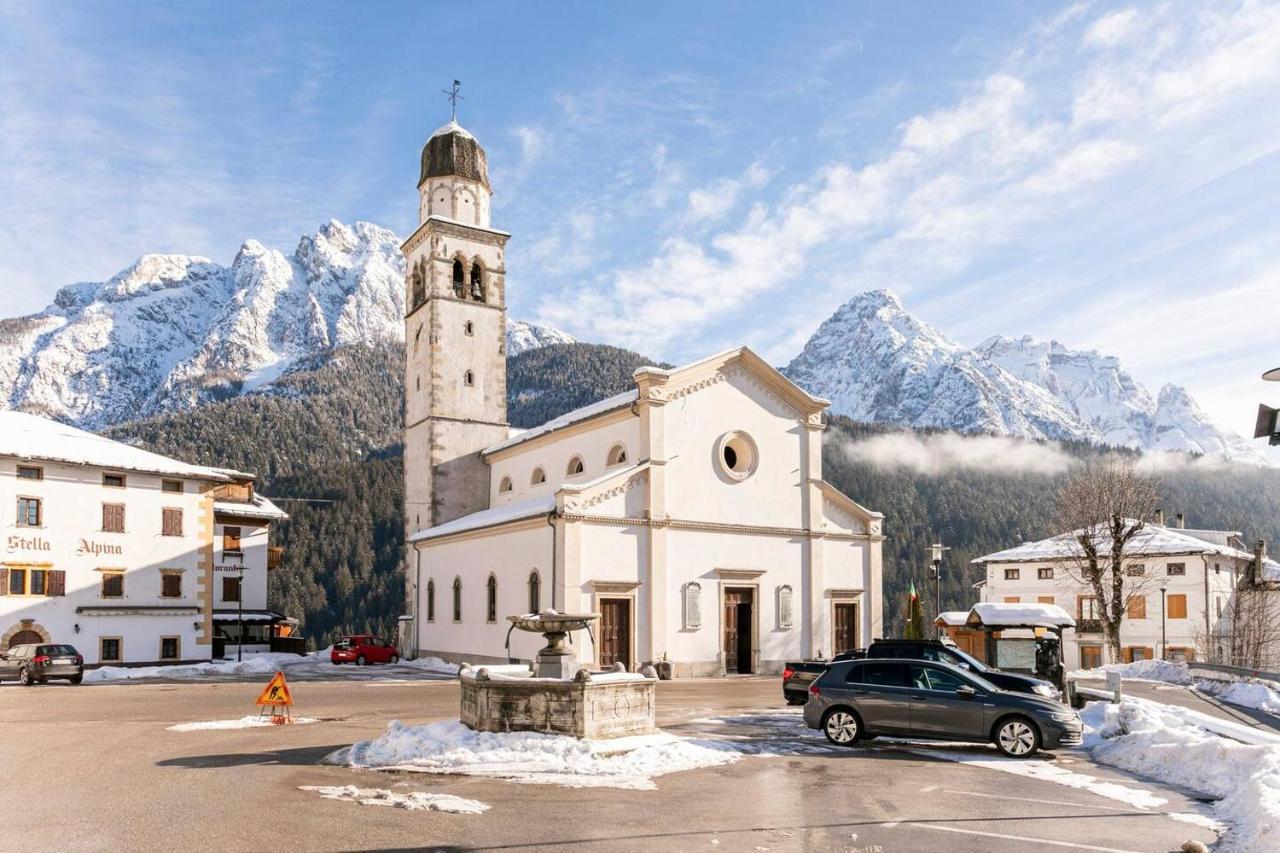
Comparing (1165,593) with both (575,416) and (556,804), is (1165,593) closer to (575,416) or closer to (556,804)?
(575,416)

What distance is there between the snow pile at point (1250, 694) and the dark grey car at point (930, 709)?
12863 millimetres

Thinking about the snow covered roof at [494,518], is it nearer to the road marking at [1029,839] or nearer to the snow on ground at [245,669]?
the snow on ground at [245,669]

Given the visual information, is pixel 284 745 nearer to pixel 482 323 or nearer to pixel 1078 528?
pixel 482 323

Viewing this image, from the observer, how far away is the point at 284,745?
16.7 m

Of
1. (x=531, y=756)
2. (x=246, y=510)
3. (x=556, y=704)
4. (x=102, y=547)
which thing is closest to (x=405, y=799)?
(x=531, y=756)

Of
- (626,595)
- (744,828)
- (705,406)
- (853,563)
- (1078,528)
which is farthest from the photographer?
(1078,528)

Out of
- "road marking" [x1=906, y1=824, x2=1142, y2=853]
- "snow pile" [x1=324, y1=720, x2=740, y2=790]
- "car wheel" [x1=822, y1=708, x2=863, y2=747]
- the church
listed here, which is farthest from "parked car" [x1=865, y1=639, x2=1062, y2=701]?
the church

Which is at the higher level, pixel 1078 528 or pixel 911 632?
pixel 1078 528

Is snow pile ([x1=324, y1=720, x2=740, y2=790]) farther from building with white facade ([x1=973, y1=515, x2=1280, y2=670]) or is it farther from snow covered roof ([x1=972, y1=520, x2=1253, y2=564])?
building with white facade ([x1=973, y1=515, x2=1280, y2=670])

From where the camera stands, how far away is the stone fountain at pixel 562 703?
15.5m

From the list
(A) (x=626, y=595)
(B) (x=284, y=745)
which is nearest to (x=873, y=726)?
(B) (x=284, y=745)

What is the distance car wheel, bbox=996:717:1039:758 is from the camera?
1577 centimetres

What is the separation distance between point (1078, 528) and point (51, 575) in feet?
142

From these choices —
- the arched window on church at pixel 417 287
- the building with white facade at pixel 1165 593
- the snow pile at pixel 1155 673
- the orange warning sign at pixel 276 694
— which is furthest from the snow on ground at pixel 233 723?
the building with white facade at pixel 1165 593
